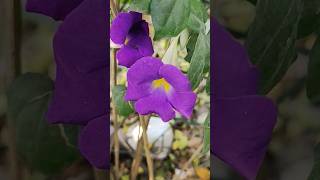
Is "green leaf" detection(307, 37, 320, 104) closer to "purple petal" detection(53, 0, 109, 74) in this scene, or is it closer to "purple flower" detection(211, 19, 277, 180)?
"purple flower" detection(211, 19, 277, 180)

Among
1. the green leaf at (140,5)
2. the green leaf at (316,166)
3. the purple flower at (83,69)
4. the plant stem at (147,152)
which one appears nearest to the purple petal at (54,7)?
the purple flower at (83,69)

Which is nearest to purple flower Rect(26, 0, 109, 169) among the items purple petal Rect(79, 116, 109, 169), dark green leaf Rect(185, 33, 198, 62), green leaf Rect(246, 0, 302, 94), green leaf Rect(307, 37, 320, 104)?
purple petal Rect(79, 116, 109, 169)

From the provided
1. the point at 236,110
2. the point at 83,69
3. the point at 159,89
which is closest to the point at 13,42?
the point at 83,69

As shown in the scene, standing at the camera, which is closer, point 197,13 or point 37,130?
point 197,13

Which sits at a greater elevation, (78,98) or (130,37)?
(130,37)

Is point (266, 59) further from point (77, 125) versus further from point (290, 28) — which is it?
point (77, 125)

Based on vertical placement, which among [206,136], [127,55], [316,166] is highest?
[127,55]

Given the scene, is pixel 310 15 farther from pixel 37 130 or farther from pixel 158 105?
pixel 37 130
